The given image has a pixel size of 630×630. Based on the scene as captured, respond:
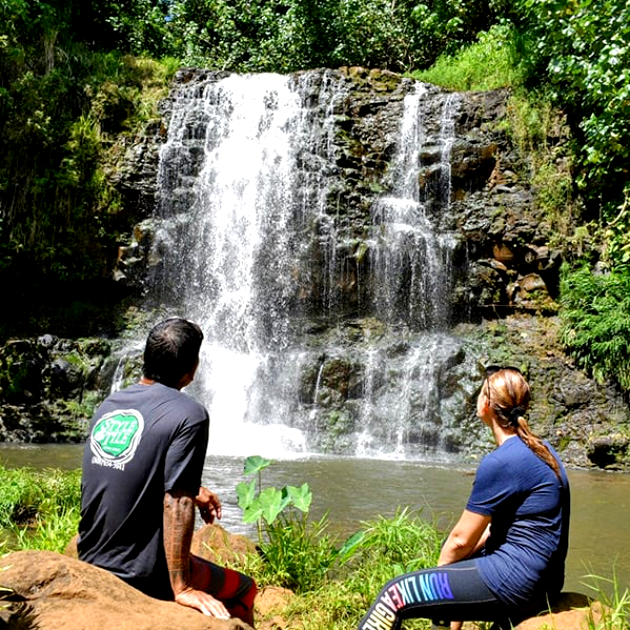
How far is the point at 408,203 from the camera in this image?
585 inches

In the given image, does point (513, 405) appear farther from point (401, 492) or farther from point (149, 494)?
point (401, 492)

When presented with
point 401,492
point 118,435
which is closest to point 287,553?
point 118,435

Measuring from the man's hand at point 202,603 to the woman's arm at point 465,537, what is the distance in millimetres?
960

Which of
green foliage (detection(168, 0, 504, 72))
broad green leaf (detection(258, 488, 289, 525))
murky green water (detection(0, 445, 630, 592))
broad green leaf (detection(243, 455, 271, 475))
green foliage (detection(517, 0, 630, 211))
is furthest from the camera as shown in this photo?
green foliage (detection(168, 0, 504, 72))

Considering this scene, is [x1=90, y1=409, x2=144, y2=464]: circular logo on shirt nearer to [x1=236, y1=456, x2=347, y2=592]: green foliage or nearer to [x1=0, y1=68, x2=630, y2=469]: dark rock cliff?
[x1=236, y1=456, x2=347, y2=592]: green foliage

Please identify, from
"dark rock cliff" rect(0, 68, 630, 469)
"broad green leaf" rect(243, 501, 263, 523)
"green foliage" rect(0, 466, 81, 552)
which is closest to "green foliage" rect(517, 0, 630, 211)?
"dark rock cliff" rect(0, 68, 630, 469)

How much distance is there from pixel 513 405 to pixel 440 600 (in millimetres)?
817

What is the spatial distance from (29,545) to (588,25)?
36.8ft

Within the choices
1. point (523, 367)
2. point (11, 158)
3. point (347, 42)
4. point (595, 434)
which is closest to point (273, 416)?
point (523, 367)

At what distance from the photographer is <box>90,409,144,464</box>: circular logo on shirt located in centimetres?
238

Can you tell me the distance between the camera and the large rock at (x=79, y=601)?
2014 mm

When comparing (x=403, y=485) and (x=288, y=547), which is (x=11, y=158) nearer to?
(x=403, y=485)

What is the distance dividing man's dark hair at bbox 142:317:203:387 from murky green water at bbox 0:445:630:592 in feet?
10.3

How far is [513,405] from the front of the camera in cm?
279
